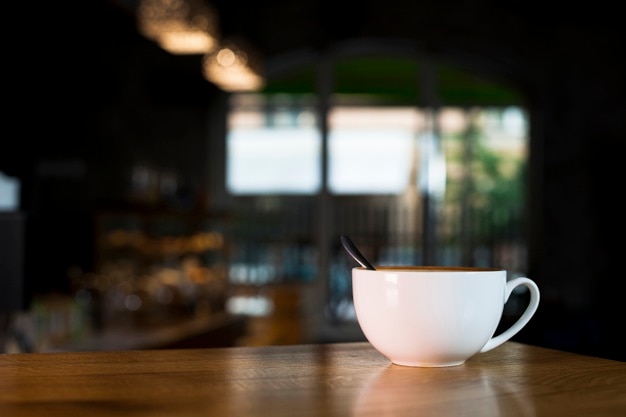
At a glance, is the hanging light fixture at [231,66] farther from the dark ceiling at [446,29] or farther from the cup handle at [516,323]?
the cup handle at [516,323]

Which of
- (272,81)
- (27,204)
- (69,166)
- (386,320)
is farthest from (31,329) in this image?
(272,81)

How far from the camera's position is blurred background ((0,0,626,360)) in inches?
253

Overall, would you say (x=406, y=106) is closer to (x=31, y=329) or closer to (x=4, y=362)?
(x=31, y=329)

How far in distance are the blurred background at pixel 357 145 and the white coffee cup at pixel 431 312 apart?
5.07m

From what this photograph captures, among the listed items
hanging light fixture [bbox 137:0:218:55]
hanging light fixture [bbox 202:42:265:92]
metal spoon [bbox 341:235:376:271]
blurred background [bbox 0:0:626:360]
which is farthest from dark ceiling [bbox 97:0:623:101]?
metal spoon [bbox 341:235:376:271]

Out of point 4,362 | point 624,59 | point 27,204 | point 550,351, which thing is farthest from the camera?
point 624,59

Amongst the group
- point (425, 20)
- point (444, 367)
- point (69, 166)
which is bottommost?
point (444, 367)

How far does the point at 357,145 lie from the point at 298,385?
8425 mm

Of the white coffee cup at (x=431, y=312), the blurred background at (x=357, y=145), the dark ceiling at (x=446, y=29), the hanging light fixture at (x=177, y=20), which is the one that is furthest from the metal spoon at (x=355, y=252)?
the dark ceiling at (x=446, y=29)

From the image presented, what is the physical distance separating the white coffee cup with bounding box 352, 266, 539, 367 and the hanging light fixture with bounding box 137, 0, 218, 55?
4.03m

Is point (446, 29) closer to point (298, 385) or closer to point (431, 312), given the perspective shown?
point (431, 312)

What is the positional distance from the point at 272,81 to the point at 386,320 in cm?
822

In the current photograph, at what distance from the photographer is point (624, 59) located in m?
8.51

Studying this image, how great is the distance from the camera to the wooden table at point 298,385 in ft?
2.26
